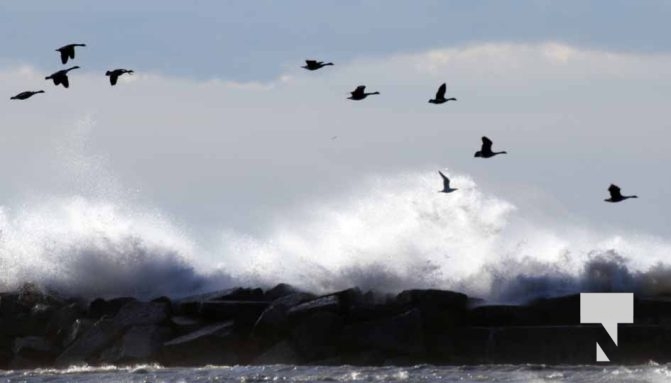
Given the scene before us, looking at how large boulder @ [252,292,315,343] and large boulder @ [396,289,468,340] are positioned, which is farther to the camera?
large boulder @ [252,292,315,343]

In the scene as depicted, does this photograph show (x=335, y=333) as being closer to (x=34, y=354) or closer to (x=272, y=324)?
(x=272, y=324)

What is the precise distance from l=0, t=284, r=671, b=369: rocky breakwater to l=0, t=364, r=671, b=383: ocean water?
0.65 metres

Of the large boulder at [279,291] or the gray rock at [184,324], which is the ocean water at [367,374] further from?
the large boulder at [279,291]

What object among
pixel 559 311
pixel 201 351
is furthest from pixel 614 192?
pixel 201 351

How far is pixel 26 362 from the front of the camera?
39438mm

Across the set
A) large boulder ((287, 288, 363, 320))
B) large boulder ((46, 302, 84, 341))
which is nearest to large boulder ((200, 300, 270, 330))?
large boulder ((287, 288, 363, 320))

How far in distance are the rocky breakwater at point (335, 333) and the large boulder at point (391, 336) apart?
0.02 meters

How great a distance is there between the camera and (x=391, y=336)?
120 ft

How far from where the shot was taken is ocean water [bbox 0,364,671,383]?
3359 cm

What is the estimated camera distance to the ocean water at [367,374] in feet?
110

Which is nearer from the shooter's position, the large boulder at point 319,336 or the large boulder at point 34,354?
the large boulder at point 319,336

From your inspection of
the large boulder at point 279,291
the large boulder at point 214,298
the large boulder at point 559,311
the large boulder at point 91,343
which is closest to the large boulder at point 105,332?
the large boulder at point 91,343

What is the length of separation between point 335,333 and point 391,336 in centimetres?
123

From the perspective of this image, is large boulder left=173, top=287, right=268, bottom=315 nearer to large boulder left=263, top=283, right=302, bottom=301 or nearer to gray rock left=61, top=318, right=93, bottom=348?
large boulder left=263, top=283, right=302, bottom=301
